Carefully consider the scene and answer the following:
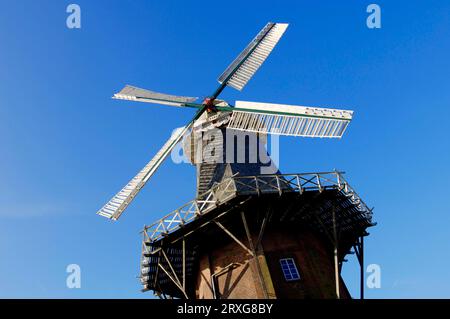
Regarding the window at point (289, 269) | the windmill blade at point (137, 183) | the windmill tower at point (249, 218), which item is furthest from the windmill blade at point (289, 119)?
the window at point (289, 269)

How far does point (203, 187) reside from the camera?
62.5ft

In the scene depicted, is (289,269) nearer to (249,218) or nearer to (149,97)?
(249,218)

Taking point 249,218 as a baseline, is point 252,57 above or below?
above

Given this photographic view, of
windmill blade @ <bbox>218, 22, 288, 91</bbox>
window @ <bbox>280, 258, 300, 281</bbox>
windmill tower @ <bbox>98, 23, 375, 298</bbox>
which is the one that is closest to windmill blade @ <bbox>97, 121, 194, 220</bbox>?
windmill tower @ <bbox>98, 23, 375, 298</bbox>

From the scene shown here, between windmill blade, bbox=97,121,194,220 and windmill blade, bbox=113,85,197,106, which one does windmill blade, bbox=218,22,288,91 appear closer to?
windmill blade, bbox=113,85,197,106

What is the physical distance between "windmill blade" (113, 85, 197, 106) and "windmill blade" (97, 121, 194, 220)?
1.90 m

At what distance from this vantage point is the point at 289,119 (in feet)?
61.4

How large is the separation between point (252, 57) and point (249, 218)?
10.3 m

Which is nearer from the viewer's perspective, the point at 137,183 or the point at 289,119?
the point at 289,119

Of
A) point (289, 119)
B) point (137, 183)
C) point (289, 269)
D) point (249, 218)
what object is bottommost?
point (289, 269)

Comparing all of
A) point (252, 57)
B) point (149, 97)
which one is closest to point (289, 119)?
point (252, 57)
